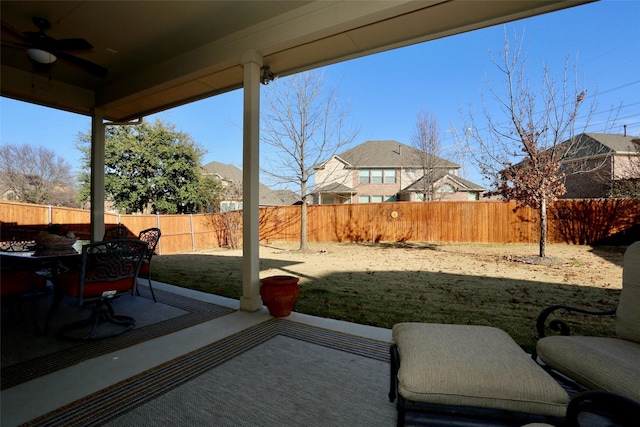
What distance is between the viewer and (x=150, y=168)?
605 inches

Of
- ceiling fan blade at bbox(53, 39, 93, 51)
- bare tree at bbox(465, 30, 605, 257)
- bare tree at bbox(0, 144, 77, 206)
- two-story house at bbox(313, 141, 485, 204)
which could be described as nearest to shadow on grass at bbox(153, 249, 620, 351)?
bare tree at bbox(465, 30, 605, 257)

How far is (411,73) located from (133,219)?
1228 cm

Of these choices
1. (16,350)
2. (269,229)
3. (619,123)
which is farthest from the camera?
(269,229)

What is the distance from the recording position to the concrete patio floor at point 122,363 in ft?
6.17

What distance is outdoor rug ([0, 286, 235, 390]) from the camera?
2.37 metres

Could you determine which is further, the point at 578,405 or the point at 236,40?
the point at 236,40

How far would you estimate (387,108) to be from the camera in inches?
632

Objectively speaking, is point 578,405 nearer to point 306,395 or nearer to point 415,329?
point 415,329

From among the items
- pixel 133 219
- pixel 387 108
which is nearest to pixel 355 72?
pixel 387 108

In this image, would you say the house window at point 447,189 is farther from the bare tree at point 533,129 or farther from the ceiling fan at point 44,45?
the ceiling fan at point 44,45

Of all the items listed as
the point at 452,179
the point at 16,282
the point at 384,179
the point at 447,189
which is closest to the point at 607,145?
the point at 452,179

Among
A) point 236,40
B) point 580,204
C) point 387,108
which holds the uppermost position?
point 387,108

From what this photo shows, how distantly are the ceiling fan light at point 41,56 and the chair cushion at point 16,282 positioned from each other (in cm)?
243

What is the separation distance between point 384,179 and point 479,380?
785 inches
